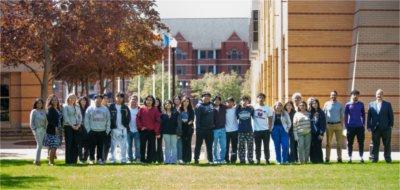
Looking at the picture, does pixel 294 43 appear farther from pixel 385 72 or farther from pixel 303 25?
pixel 385 72

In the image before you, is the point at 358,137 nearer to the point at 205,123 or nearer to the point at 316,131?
the point at 316,131

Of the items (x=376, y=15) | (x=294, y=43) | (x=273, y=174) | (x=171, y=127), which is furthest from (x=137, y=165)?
(x=376, y=15)

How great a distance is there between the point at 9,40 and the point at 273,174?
40.3 feet

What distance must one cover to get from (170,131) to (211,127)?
0.97 meters

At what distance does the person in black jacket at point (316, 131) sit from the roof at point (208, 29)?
89.0 meters

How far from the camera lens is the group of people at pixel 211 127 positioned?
15.9 metres

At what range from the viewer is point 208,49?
104812 mm

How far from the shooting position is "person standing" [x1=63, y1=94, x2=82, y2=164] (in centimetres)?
1598

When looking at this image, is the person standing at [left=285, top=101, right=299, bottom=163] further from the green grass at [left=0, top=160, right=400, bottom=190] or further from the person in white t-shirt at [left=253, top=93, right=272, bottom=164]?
the green grass at [left=0, top=160, right=400, bottom=190]

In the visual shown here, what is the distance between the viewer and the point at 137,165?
15289 mm

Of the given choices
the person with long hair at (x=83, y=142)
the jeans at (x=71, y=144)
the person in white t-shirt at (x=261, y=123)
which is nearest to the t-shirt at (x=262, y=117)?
the person in white t-shirt at (x=261, y=123)

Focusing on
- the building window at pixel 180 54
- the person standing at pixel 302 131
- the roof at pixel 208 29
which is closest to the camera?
the person standing at pixel 302 131

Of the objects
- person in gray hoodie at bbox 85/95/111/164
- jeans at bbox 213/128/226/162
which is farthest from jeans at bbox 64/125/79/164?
jeans at bbox 213/128/226/162

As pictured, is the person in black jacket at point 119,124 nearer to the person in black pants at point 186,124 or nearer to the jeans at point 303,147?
the person in black pants at point 186,124
